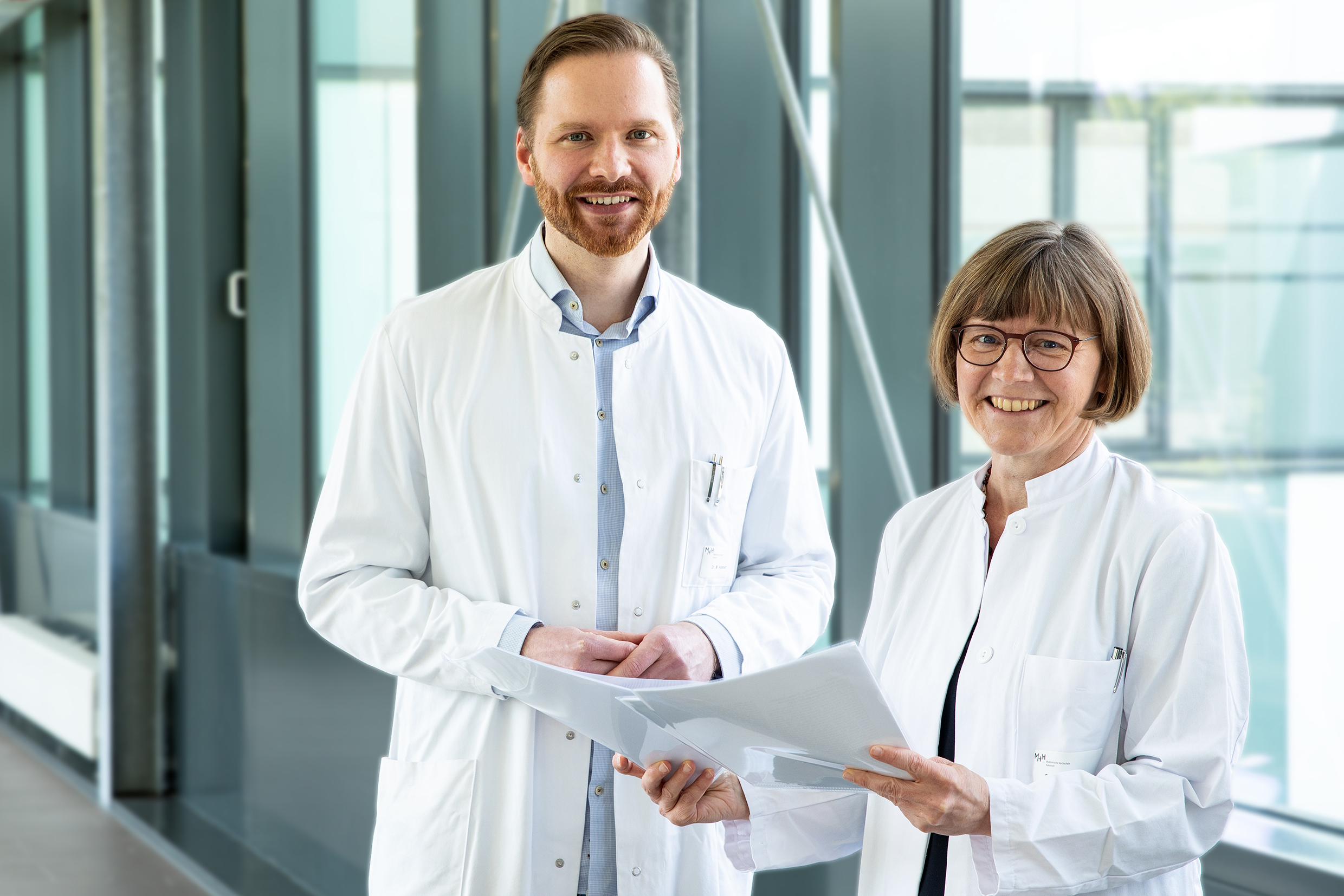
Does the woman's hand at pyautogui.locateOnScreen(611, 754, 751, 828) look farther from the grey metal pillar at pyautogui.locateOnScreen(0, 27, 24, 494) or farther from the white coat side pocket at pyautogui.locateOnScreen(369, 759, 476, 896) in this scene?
the grey metal pillar at pyautogui.locateOnScreen(0, 27, 24, 494)

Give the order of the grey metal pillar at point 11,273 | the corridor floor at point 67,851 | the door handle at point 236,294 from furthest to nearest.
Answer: the grey metal pillar at point 11,273
the door handle at point 236,294
the corridor floor at point 67,851

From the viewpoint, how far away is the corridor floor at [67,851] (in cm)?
403

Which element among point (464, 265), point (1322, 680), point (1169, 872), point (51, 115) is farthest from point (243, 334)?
point (1169, 872)

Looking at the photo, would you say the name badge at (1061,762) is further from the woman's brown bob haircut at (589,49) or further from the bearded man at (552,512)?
the woman's brown bob haircut at (589,49)

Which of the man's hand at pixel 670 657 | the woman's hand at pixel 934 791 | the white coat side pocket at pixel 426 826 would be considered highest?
the man's hand at pixel 670 657

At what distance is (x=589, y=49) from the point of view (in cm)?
156

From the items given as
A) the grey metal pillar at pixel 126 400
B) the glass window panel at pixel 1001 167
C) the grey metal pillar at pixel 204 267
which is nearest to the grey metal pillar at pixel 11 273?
the grey metal pillar at pixel 204 267

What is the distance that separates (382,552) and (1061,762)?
0.79 m

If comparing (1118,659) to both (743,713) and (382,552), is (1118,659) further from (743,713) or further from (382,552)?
(382,552)

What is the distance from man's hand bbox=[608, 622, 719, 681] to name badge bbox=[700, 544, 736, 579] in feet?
0.38

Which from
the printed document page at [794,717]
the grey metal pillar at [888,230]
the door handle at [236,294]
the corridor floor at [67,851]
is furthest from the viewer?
the door handle at [236,294]

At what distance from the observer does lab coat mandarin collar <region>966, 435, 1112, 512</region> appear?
51.1 inches

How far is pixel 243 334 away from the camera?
5.05m

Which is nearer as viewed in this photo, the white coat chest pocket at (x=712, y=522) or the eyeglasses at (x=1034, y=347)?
the eyeglasses at (x=1034, y=347)
